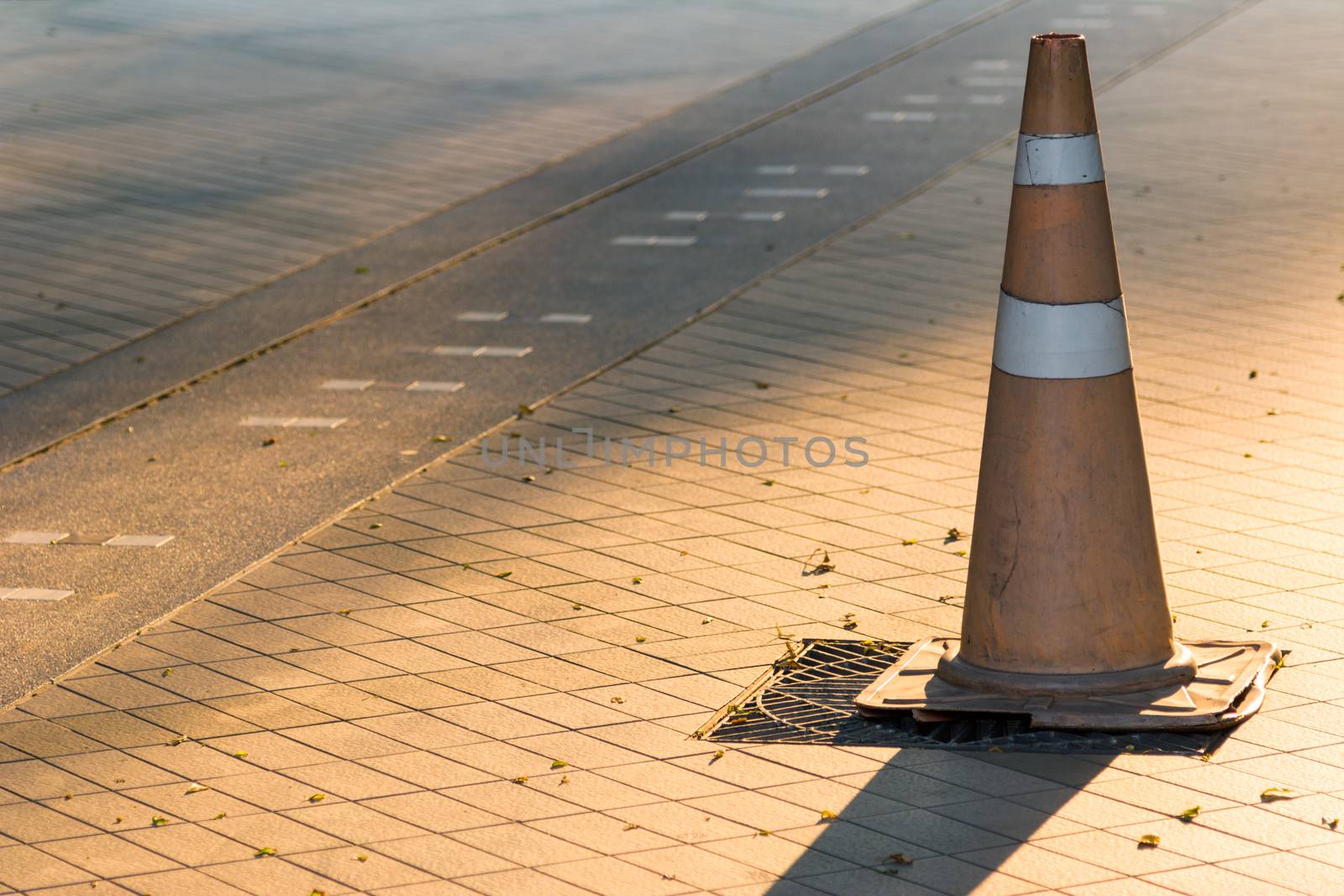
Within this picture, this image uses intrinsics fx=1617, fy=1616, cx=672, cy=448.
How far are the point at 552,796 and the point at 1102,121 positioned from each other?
9.67 metres

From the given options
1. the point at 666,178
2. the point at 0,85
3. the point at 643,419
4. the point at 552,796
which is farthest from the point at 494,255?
the point at 0,85

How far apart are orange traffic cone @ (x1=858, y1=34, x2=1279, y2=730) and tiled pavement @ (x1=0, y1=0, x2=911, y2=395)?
5304 mm

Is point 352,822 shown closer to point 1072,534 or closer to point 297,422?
point 1072,534

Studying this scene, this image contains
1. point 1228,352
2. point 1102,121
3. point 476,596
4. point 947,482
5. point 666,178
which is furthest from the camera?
point 1102,121

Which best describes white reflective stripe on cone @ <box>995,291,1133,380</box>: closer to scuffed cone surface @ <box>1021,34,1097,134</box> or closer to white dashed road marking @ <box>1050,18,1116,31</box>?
scuffed cone surface @ <box>1021,34,1097,134</box>

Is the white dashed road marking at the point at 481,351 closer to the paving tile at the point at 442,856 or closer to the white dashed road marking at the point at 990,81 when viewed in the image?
the paving tile at the point at 442,856

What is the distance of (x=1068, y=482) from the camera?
13.8 ft

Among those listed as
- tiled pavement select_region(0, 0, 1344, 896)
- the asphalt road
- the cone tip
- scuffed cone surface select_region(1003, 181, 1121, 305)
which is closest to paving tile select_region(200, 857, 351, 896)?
tiled pavement select_region(0, 0, 1344, 896)

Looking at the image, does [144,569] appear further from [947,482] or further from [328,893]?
[947,482]

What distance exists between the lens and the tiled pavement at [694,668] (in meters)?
3.77

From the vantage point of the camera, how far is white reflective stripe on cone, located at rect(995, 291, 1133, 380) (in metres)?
4.19

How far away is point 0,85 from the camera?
14.7 m

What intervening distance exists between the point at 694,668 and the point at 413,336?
393cm

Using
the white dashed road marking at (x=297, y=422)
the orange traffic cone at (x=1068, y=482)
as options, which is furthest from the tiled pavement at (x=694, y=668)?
the white dashed road marking at (x=297, y=422)
